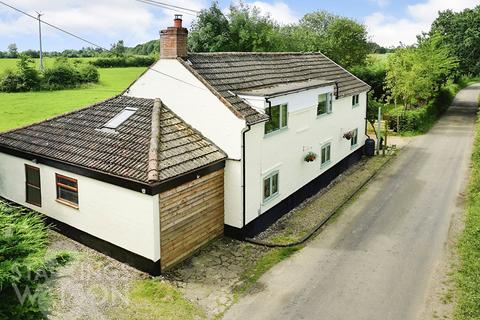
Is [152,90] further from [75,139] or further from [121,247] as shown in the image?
[121,247]

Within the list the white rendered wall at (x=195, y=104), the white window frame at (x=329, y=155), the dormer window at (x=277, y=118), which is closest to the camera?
the white rendered wall at (x=195, y=104)

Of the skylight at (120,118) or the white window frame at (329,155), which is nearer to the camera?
the skylight at (120,118)

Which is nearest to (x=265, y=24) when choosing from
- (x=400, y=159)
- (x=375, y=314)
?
(x=400, y=159)

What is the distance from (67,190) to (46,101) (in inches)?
1295

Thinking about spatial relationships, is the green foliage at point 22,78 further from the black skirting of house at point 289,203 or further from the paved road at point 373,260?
the paved road at point 373,260

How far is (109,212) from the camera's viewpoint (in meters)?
14.9

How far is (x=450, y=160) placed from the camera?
29.9 meters

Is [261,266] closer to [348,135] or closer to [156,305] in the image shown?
[156,305]

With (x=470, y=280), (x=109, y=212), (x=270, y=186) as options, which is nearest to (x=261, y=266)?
(x=270, y=186)

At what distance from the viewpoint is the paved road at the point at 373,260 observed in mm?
12891

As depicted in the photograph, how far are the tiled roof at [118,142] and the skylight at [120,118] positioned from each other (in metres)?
0.21

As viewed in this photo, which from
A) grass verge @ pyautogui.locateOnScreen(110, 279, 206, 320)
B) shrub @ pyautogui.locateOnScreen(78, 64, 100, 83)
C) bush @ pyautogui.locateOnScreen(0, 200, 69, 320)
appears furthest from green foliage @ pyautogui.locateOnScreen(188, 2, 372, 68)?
bush @ pyautogui.locateOnScreen(0, 200, 69, 320)

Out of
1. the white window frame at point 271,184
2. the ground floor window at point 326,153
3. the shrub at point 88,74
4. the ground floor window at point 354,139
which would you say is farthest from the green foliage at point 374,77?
the white window frame at point 271,184

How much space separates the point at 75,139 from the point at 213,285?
795 cm
